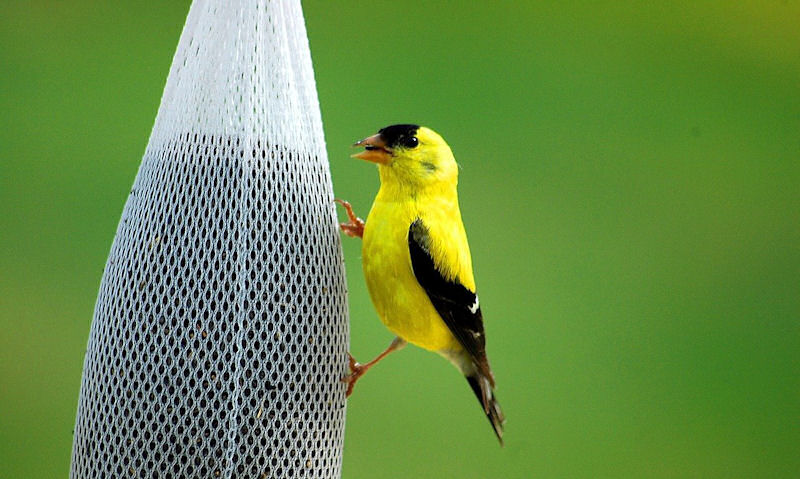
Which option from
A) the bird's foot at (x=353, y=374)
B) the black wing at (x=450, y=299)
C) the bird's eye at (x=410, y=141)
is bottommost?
the bird's foot at (x=353, y=374)

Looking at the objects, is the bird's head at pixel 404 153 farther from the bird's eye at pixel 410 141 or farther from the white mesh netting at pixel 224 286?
the white mesh netting at pixel 224 286

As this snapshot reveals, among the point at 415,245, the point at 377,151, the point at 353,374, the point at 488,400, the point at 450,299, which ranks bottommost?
the point at 488,400

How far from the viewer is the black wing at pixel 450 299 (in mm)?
2432

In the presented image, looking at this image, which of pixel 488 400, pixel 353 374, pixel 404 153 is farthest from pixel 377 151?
pixel 488 400

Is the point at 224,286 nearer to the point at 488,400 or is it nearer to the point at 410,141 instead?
the point at 410,141

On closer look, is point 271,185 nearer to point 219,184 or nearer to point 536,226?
point 219,184

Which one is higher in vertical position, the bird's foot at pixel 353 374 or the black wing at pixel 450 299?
the black wing at pixel 450 299

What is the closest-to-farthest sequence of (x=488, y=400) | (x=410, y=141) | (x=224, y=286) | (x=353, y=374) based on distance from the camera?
(x=224, y=286), (x=353, y=374), (x=410, y=141), (x=488, y=400)

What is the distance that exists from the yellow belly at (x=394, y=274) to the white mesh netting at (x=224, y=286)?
20 cm

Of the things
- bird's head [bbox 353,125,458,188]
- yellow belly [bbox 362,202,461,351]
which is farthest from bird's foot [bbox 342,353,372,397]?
bird's head [bbox 353,125,458,188]

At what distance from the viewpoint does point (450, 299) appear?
255 centimetres

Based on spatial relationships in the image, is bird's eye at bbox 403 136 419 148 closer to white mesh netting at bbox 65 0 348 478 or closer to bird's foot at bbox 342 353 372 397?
white mesh netting at bbox 65 0 348 478

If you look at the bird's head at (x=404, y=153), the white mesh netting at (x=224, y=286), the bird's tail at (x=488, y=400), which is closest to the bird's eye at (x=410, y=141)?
the bird's head at (x=404, y=153)

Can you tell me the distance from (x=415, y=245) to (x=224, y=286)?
0.62 metres
